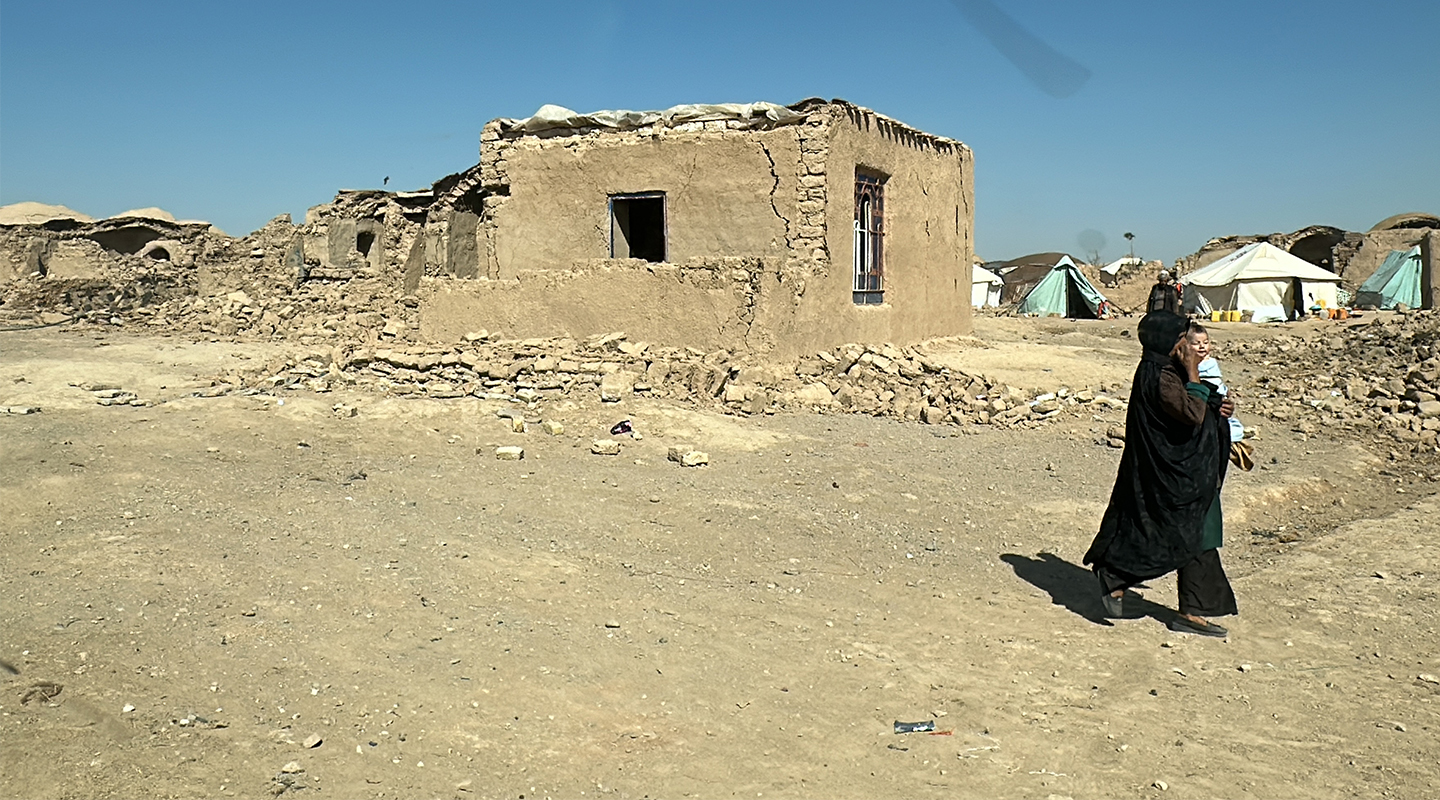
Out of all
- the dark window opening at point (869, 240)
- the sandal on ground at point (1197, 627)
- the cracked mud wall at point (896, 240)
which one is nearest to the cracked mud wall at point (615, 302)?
the cracked mud wall at point (896, 240)

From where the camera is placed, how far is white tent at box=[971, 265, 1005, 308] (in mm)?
31844

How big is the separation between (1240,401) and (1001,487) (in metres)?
4.35

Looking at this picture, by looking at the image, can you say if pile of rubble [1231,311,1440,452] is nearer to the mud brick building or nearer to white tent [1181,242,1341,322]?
the mud brick building

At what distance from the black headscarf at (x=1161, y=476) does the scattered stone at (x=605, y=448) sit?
12.0 feet

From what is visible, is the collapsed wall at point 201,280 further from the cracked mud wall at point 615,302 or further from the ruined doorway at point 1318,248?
the ruined doorway at point 1318,248

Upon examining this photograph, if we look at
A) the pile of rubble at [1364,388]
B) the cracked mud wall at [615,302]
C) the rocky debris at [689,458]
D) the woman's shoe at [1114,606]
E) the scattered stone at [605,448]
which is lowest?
the woman's shoe at [1114,606]

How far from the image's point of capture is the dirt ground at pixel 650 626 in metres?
3.09

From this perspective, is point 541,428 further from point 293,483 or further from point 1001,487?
point 1001,487

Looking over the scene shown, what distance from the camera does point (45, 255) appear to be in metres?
19.8

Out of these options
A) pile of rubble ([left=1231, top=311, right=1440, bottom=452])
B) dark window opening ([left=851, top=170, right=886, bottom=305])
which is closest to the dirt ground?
pile of rubble ([left=1231, top=311, right=1440, bottom=452])

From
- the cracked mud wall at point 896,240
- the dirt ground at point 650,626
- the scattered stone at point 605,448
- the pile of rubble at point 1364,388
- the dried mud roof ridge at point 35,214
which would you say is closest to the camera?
the dirt ground at point 650,626

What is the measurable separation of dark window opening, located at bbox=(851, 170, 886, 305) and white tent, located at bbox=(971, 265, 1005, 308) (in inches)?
805

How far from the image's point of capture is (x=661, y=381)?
9258 mm

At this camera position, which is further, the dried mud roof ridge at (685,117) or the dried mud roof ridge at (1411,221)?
the dried mud roof ridge at (1411,221)
